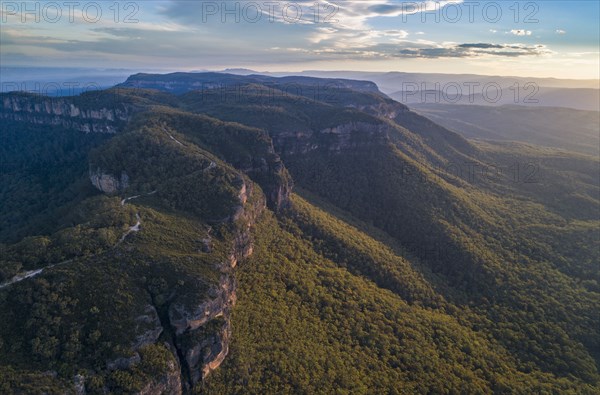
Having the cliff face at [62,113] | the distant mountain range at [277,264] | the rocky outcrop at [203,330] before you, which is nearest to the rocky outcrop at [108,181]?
the distant mountain range at [277,264]

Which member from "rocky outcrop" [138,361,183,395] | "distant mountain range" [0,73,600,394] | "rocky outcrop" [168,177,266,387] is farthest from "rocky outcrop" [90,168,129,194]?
"rocky outcrop" [138,361,183,395]

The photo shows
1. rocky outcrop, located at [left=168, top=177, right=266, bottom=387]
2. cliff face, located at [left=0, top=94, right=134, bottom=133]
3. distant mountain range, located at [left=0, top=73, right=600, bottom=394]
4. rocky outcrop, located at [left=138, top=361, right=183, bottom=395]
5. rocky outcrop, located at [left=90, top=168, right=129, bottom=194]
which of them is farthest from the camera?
cliff face, located at [left=0, top=94, right=134, bottom=133]

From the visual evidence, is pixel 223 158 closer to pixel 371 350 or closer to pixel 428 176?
pixel 371 350

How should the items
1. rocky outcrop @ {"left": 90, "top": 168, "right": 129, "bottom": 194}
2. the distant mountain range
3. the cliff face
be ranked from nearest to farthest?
the distant mountain range, rocky outcrop @ {"left": 90, "top": 168, "right": 129, "bottom": 194}, the cliff face

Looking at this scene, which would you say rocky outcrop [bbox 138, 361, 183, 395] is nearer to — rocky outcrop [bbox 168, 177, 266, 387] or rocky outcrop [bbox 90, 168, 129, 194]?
rocky outcrop [bbox 168, 177, 266, 387]

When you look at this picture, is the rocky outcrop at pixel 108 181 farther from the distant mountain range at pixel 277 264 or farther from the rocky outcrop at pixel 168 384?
the rocky outcrop at pixel 168 384

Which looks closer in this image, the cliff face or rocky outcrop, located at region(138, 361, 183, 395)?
rocky outcrop, located at region(138, 361, 183, 395)

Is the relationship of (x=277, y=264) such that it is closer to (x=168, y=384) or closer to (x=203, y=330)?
(x=203, y=330)
